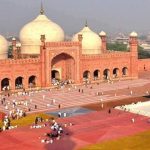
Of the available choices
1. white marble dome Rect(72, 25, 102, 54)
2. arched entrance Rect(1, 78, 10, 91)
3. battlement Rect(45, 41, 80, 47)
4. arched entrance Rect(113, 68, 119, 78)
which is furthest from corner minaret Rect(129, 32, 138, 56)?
arched entrance Rect(1, 78, 10, 91)

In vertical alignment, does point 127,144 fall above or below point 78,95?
below

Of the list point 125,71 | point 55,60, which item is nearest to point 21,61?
point 55,60

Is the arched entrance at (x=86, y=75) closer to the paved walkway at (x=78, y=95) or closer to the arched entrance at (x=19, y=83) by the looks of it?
the paved walkway at (x=78, y=95)

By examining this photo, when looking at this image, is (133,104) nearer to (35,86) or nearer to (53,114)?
(53,114)

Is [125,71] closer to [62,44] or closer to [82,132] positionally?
[62,44]

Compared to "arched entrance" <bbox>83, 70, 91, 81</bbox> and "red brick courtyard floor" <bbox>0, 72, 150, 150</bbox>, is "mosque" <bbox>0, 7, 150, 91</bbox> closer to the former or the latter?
"arched entrance" <bbox>83, 70, 91, 81</bbox>

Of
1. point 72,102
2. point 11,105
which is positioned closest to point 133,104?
point 72,102
